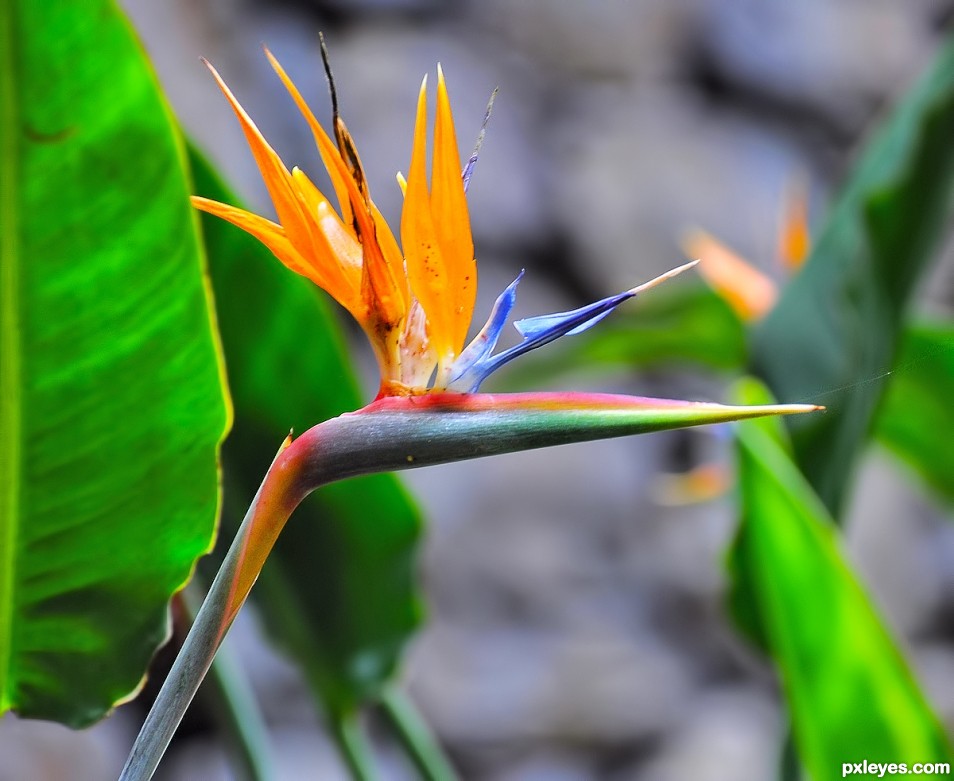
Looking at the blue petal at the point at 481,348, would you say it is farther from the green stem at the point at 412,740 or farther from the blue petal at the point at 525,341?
the green stem at the point at 412,740

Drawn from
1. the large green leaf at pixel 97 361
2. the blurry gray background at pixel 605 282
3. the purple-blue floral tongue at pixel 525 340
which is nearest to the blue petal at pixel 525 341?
the purple-blue floral tongue at pixel 525 340

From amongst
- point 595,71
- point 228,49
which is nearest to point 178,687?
point 228,49

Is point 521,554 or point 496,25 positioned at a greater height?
point 496,25

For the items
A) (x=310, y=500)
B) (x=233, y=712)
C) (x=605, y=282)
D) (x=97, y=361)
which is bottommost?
(x=605, y=282)

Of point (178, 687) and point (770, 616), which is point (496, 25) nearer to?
point (770, 616)

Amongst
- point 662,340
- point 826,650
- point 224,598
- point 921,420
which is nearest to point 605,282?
point 662,340

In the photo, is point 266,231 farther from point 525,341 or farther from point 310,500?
point 310,500
